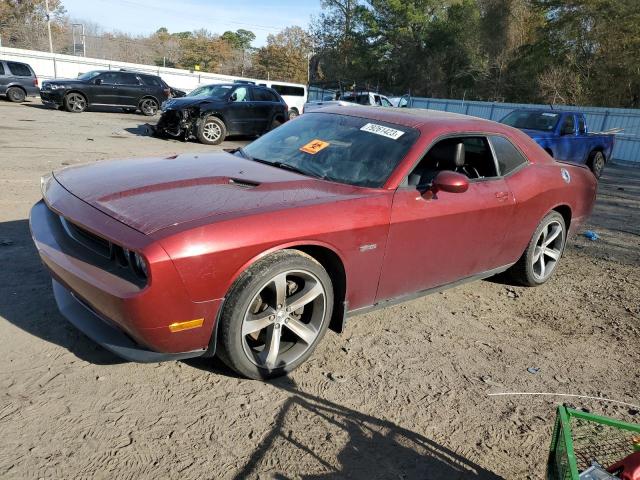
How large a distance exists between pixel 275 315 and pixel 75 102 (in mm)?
18173

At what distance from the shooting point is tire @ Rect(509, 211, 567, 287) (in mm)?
4645

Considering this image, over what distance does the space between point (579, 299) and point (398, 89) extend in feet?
155

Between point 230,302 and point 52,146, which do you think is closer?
point 230,302

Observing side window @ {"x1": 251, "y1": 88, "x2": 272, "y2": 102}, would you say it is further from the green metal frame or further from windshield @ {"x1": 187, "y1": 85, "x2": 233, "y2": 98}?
the green metal frame

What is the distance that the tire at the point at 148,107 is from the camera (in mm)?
19641

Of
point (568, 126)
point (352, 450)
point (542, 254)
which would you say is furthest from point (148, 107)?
point (352, 450)

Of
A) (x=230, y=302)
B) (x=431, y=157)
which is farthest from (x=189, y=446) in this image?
(x=431, y=157)

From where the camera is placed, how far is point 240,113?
45.0 feet

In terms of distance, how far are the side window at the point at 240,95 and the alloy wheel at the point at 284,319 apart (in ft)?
38.3

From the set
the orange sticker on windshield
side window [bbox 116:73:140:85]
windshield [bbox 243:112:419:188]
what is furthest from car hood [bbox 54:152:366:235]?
side window [bbox 116:73:140:85]

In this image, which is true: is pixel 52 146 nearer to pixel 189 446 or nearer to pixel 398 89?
pixel 189 446

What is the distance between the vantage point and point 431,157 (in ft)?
12.5

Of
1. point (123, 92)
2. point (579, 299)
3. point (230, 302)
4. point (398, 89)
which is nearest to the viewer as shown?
point (230, 302)

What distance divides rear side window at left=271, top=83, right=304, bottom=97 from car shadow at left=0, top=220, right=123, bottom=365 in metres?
20.2
